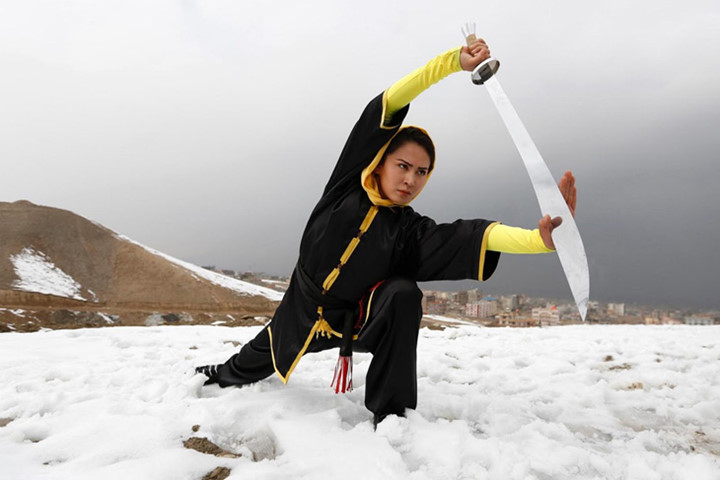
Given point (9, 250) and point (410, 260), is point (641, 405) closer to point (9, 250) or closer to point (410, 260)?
point (410, 260)

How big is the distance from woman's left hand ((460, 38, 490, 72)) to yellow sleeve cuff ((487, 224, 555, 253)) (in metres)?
0.71

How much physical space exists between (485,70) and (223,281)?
1120 centimetres

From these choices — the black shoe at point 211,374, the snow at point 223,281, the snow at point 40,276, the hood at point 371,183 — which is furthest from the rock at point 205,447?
the snow at point 223,281

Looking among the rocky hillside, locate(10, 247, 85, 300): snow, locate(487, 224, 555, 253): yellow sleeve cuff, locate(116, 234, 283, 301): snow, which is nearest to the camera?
locate(487, 224, 555, 253): yellow sleeve cuff

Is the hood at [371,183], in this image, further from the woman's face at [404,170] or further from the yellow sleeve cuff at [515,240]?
the yellow sleeve cuff at [515,240]

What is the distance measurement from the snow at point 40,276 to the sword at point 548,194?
10624mm

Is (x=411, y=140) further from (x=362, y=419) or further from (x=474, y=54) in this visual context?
(x=362, y=419)

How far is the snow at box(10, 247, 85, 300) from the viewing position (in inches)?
358

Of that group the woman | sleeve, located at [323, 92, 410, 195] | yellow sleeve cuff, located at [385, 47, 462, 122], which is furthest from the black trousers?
yellow sleeve cuff, located at [385, 47, 462, 122]

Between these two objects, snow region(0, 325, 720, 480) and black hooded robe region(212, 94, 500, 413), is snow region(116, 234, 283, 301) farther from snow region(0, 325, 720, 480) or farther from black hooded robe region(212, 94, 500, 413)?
black hooded robe region(212, 94, 500, 413)

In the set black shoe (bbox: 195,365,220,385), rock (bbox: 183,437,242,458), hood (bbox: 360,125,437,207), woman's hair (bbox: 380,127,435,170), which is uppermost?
woman's hair (bbox: 380,127,435,170)

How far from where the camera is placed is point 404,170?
1.88 metres

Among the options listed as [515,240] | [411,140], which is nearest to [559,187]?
[515,240]

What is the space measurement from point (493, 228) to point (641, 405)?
146 cm
